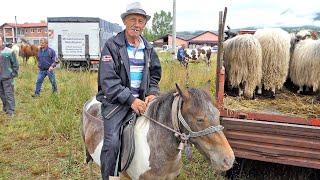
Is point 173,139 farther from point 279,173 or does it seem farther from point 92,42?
point 92,42

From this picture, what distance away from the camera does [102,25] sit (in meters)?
22.1

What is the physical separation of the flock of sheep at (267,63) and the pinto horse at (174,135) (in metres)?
2.36

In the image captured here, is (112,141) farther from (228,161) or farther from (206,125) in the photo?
(228,161)

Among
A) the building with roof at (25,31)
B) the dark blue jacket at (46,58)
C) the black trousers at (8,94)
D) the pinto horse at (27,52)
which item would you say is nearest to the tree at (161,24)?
the building with roof at (25,31)

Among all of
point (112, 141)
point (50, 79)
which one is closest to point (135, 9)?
point (112, 141)

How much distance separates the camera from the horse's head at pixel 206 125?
2.66 m

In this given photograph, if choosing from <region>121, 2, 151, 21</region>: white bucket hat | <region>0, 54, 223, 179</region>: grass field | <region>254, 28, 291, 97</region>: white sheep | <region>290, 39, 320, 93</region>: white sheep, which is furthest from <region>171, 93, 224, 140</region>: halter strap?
<region>290, 39, 320, 93</region>: white sheep

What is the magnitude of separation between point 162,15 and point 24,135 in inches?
4077

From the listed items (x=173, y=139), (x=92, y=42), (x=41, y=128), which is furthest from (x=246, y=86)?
(x=92, y=42)

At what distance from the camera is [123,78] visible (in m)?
3.40

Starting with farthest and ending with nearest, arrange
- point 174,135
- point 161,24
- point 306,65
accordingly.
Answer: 1. point 161,24
2. point 306,65
3. point 174,135

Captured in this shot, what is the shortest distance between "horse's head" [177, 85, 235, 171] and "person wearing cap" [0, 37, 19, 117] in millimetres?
7346

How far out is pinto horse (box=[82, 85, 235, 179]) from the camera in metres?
2.70

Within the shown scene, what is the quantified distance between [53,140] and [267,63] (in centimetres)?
406
